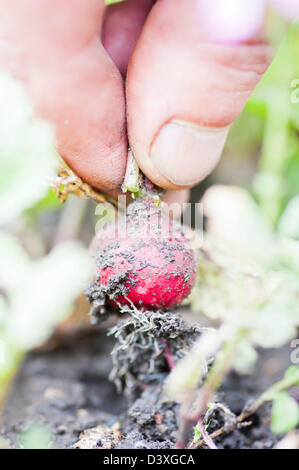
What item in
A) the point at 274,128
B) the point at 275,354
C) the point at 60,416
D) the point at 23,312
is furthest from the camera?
the point at 274,128

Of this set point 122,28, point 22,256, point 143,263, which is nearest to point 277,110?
point 122,28

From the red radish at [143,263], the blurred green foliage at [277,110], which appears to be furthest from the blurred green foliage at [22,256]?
the blurred green foliage at [277,110]

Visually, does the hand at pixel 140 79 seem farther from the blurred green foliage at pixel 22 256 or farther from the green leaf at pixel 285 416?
the green leaf at pixel 285 416

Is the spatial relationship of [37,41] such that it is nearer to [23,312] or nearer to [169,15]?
[169,15]

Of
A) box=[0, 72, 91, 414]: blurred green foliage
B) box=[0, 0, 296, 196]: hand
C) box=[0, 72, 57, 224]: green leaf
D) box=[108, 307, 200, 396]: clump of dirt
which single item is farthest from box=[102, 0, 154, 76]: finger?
box=[108, 307, 200, 396]: clump of dirt

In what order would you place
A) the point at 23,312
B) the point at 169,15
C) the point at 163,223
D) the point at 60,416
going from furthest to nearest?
the point at 60,416 → the point at 163,223 → the point at 169,15 → the point at 23,312

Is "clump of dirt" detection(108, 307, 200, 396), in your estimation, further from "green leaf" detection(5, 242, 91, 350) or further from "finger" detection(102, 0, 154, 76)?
"finger" detection(102, 0, 154, 76)
